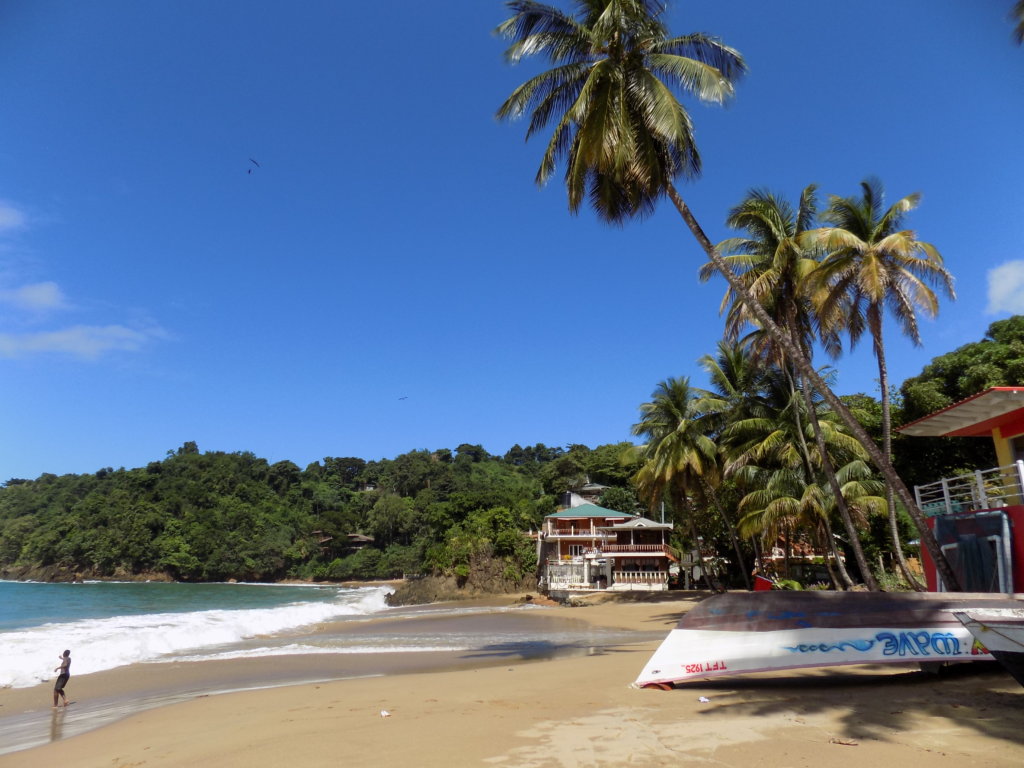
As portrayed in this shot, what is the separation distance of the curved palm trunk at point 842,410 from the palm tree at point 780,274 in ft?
13.1

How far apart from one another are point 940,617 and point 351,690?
351 inches

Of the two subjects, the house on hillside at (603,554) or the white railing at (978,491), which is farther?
the house on hillside at (603,554)

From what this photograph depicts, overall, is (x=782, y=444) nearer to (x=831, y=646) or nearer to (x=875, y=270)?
(x=875, y=270)

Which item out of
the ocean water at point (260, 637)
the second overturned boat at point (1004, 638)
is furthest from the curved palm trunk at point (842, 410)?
the ocean water at point (260, 637)

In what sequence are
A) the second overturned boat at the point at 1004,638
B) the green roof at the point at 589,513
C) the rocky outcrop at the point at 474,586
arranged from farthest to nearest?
the green roof at the point at 589,513
the rocky outcrop at the point at 474,586
the second overturned boat at the point at 1004,638

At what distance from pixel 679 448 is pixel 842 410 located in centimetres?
1634

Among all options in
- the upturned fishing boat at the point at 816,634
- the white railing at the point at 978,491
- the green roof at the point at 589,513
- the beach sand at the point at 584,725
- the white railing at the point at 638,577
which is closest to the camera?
the beach sand at the point at 584,725

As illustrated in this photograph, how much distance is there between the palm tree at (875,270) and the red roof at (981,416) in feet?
3.42

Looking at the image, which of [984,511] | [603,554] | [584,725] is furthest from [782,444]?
[603,554]

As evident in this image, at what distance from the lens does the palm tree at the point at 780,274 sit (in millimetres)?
15739

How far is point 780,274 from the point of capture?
15930 millimetres

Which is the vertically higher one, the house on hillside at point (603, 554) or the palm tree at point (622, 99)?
the palm tree at point (622, 99)

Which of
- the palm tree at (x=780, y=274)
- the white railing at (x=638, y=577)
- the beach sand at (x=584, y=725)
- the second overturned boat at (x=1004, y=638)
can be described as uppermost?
the palm tree at (x=780, y=274)

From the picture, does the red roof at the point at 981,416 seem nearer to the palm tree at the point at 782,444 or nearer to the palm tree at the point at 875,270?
the palm tree at the point at 875,270
